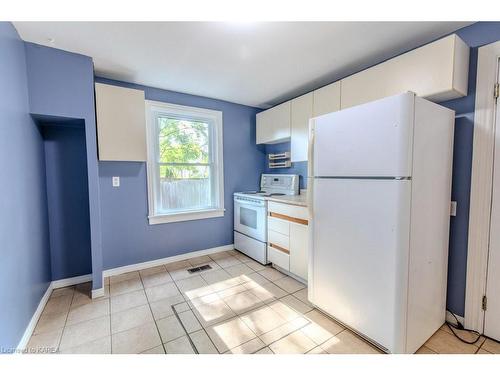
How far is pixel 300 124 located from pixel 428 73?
136 centimetres

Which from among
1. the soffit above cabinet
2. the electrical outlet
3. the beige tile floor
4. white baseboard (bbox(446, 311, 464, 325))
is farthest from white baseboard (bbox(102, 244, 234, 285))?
the electrical outlet

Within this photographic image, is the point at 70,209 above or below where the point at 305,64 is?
below

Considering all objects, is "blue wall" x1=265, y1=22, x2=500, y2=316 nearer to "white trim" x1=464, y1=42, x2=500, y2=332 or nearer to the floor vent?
"white trim" x1=464, y1=42, x2=500, y2=332

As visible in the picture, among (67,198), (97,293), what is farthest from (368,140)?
(67,198)

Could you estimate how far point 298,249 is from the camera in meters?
2.42

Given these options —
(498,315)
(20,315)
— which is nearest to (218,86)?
(20,315)

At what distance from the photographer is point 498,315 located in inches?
63.0

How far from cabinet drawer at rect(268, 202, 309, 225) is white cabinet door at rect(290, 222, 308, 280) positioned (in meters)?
0.08

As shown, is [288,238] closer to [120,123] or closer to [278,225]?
[278,225]

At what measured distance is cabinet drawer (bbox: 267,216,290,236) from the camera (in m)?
2.56

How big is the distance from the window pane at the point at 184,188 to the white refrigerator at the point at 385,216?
1965mm

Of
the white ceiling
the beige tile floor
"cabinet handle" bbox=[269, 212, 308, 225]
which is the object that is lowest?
the beige tile floor

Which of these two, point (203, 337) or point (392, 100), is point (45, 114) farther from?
point (392, 100)

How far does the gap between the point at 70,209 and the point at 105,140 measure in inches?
36.4
